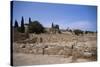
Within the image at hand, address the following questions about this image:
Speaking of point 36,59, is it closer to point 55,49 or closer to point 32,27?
point 55,49

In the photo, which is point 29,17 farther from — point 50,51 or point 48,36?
point 50,51

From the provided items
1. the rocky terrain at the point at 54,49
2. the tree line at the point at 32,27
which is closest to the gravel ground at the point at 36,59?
the rocky terrain at the point at 54,49

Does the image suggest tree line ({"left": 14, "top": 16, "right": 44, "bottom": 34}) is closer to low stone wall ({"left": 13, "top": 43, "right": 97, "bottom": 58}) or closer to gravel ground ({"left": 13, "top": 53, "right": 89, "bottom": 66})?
low stone wall ({"left": 13, "top": 43, "right": 97, "bottom": 58})

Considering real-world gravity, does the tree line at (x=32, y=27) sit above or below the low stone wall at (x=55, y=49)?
above

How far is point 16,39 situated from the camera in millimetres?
2086

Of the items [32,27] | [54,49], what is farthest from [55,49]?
[32,27]

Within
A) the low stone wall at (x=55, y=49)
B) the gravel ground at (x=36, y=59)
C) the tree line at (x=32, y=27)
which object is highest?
the tree line at (x=32, y=27)

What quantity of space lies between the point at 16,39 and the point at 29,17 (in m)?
0.31

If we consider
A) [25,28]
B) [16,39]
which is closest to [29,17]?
[25,28]

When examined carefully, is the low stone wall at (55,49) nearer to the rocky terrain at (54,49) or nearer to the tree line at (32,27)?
the rocky terrain at (54,49)

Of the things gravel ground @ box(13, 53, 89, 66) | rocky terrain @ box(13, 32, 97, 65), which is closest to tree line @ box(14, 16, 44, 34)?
rocky terrain @ box(13, 32, 97, 65)

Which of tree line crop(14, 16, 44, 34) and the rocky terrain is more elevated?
tree line crop(14, 16, 44, 34)

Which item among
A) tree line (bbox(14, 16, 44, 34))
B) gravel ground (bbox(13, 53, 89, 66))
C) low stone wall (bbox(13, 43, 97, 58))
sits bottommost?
gravel ground (bbox(13, 53, 89, 66))

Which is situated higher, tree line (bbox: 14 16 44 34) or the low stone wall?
tree line (bbox: 14 16 44 34)
